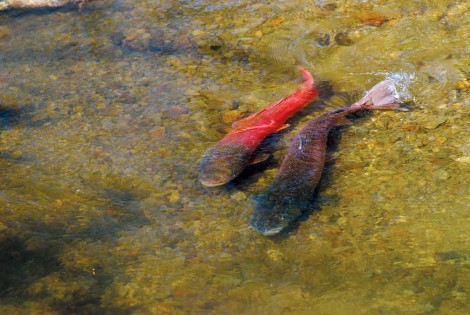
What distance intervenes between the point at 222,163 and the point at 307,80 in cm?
178

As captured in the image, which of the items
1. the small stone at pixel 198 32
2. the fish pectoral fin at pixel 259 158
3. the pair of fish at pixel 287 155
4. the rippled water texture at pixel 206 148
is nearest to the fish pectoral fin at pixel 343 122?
the pair of fish at pixel 287 155

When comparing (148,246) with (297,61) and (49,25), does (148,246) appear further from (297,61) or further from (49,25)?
(49,25)

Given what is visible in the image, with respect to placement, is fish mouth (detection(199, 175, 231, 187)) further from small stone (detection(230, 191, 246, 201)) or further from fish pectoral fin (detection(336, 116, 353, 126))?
fish pectoral fin (detection(336, 116, 353, 126))

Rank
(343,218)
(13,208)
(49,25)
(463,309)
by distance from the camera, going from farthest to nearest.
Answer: (49,25) < (13,208) < (343,218) < (463,309)

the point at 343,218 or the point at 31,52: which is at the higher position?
the point at 31,52

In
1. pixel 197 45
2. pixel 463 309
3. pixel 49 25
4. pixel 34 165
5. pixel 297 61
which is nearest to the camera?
pixel 463 309

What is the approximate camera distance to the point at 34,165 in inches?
216

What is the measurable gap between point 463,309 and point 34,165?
3.77 metres

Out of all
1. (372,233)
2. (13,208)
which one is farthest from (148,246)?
(372,233)

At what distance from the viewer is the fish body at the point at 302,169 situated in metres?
4.43

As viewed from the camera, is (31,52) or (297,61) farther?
(31,52)

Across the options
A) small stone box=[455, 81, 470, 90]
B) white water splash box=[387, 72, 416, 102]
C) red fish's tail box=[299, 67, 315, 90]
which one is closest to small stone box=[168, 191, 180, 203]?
red fish's tail box=[299, 67, 315, 90]

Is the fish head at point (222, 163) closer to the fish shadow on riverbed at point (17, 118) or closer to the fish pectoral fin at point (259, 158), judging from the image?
the fish pectoral fin at point (259, 158)

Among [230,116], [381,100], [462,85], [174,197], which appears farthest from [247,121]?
[462,85]
